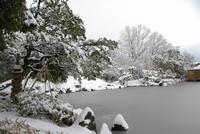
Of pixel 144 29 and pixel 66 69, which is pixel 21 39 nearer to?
pixel 66 69

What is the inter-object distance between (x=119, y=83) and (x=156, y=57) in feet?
34.2

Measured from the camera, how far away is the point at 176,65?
52.3 meters

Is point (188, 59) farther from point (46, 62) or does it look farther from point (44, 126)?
point (44, 126)

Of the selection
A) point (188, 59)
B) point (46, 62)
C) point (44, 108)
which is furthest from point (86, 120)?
point (188, 59)

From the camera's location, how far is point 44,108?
11617 millimetres

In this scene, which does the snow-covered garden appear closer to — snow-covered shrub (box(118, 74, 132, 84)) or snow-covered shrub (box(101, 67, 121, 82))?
snow-covered shrub (box(118, 74, 132, 84))

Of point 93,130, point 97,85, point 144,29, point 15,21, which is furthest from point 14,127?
point 144,29

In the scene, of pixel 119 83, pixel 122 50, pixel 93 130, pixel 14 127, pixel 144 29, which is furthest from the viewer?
pixel 144 29

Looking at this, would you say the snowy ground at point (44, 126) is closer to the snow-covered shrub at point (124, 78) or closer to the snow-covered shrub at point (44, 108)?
the snow-covered shrub at point (44, 108)

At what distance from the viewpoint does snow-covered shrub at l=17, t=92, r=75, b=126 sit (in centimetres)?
1120

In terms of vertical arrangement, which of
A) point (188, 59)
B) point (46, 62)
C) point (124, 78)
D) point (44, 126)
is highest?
point (188, 59)

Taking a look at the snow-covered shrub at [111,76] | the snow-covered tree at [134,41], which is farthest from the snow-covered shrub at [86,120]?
the snow-covered tree at [134,41]

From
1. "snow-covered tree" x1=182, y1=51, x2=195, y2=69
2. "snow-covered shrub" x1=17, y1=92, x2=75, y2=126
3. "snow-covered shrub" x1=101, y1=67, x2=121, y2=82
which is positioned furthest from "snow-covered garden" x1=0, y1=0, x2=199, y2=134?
"snow-covered tree" x1=182, y1=51, x2=195, y2=69

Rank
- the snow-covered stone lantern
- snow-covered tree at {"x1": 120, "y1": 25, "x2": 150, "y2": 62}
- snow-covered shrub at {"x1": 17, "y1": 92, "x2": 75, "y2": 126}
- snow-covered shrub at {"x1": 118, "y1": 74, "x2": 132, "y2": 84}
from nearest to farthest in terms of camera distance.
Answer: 1. snow-covered shrub at {"x1": 17, "y1": 92, "x2": 75, "y2": 126}
2. the snow-covered stone lantern
3. snow-covered shrub at {"x1": 118, "y1": 74, "x2": 132, "y2": 84}
4. snow-covered tree at {"x1": 120, "y1": 25, "x2": 150, "y2": 62}
